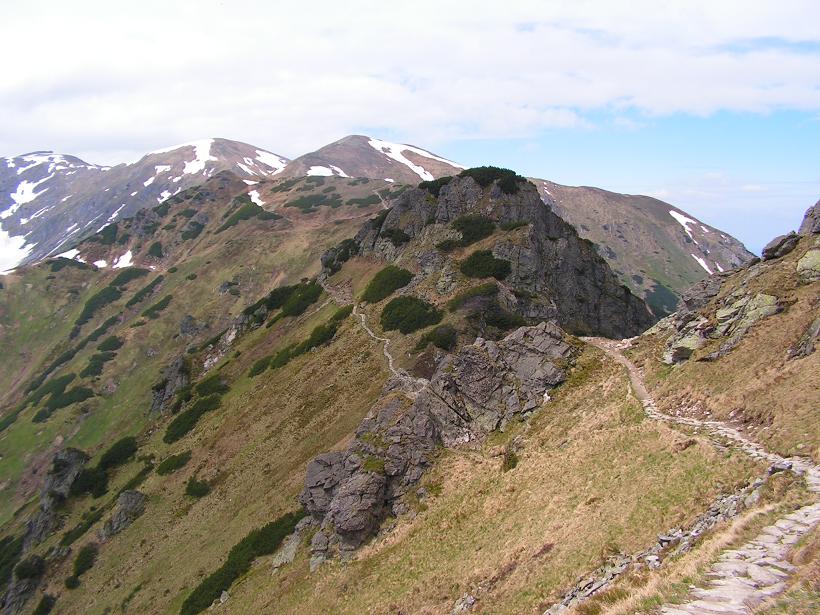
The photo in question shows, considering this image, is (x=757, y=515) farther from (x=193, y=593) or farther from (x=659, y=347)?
(x=193, y=593)

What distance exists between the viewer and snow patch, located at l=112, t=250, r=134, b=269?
175125mm

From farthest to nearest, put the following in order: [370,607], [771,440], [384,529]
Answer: [384,529], [370,607], [771,440]

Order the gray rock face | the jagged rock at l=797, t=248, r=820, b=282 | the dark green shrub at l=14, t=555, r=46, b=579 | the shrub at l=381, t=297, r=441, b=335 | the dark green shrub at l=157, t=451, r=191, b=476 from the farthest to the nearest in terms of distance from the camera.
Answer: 1. the gray rock face
2. the dark green shrub at l=157, t=451, r=191, b=476
3. the shrub at l=381, t=297, r=441, b=335
4. the dark green shrub at l=14, t=555, r=46, b=579
5. the jagged rock at l=797, t=248, r=820, b=282

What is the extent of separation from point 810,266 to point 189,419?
69.0 metres

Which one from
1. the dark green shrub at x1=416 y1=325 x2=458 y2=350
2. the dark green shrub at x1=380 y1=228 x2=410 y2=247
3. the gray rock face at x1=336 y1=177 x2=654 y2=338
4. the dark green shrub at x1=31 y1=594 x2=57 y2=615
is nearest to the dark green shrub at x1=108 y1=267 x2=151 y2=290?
the gray rock face at x1=336 y1=177 x2=654 y2=338

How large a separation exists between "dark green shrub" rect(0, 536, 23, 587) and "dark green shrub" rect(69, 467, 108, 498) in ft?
32.3

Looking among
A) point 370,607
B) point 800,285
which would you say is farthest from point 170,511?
point 800,285

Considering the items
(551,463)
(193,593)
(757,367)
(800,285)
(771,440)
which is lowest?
(193,593)

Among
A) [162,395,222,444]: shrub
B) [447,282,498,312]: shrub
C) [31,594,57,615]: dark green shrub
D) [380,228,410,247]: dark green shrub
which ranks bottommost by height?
[31,594,57,615]: dark green shrub

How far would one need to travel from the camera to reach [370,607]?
27.0m

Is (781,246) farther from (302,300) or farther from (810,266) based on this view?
(302,300)

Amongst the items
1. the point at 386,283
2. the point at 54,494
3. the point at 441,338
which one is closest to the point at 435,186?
the point at 386,283

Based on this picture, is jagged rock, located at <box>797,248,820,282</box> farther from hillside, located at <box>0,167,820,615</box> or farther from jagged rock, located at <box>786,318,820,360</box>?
jagged rock, located at <box>786,318,820,360</box>

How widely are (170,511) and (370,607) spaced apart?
38027 mm
